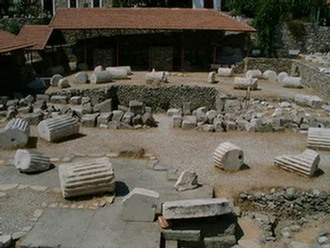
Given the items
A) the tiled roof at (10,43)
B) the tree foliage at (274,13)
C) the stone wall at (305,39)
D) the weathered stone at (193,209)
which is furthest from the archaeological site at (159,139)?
the tree foliage at (274,13)

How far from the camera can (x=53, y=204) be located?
36.9ft

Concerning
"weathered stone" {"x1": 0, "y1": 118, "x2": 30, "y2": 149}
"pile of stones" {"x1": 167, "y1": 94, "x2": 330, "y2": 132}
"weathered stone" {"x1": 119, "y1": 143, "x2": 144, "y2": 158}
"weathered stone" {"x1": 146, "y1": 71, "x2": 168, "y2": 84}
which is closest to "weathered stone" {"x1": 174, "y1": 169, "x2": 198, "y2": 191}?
"weathered stone" {"x1": 119, "y1": 143, "x2": 144, "y2": 158}

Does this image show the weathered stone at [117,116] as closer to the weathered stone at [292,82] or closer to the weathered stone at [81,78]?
the weathered stone at [81,78]

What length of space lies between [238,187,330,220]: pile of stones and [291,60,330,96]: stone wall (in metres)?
11.8

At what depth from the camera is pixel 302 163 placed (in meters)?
13.5

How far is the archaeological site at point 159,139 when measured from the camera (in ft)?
34.6

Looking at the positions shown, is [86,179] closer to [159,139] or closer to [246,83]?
[159,139]

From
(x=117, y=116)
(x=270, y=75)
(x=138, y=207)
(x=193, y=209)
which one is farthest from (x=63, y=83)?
(x=193, y=209)

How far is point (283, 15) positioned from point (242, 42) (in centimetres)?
481

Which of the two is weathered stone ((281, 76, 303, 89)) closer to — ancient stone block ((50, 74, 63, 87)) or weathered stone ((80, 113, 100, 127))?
weathered stone ((80, 113, 100, 127))

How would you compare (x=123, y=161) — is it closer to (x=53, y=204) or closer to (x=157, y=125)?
(x=53, y=204)

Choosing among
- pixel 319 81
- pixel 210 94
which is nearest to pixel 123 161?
pixel 210 94

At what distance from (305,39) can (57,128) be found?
2470cm

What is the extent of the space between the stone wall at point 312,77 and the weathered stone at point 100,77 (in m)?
11.0
